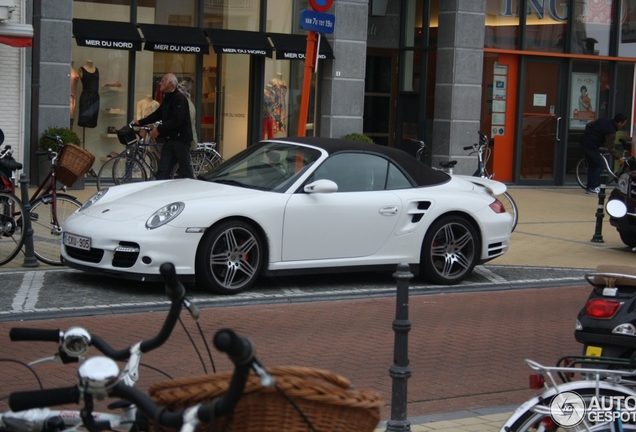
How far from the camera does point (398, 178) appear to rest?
11117 mm

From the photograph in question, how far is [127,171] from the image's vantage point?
17547 millimetres

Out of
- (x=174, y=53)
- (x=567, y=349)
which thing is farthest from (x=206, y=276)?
(x=174, y=53)

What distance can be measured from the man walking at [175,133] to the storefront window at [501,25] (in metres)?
11.5

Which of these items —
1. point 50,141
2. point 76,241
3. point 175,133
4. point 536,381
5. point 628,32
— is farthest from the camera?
point 628,32

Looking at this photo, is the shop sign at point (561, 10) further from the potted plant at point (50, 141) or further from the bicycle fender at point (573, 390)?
the bicycle fender at point (573, 390)

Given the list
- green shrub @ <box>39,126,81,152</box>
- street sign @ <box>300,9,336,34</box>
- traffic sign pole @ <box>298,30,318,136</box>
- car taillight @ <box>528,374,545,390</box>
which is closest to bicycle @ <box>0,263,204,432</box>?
car taillight @ <box>528,374,545,390</box>

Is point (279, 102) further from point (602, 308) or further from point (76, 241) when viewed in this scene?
point (602, 308)

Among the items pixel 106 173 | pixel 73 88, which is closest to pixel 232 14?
pixel 73 88

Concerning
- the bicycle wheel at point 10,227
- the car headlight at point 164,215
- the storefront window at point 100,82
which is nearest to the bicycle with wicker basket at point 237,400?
the car headlight at point 164,215

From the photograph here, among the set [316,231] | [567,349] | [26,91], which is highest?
[26,91]

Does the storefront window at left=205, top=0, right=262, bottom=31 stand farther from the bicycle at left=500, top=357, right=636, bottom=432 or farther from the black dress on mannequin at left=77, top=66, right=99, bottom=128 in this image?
the bicycle at left=500, top=357, right=636, bottom=432

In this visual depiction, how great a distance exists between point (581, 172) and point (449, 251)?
14511 mm

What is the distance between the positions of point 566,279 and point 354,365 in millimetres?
5307

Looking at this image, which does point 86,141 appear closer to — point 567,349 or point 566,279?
point 566,279
